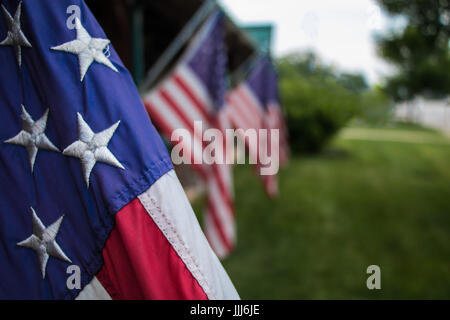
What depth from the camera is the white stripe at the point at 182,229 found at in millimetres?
1404

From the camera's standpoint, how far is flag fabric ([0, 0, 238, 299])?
1.38 m

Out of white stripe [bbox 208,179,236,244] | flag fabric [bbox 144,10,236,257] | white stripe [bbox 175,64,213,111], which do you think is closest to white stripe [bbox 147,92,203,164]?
flag fabric [bbox 144,10,236,257]

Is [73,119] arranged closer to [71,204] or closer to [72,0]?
[71,204]

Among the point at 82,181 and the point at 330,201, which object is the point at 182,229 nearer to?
the point at 82,181

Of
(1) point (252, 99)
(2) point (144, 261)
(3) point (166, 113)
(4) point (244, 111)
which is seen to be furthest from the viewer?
(1) point (252, 99)

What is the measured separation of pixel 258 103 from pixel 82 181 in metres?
4.78

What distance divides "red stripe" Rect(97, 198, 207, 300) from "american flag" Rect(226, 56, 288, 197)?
352 centimetres

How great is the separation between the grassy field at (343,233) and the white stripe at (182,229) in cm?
267

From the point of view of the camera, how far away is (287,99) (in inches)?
511

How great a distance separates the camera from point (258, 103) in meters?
5.93

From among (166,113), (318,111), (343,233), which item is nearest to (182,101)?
(166,113)

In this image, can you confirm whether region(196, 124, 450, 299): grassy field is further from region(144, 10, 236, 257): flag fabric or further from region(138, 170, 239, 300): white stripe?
region(138, 170, 239, 300): white stripe

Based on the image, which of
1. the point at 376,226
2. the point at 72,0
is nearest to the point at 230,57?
the point at 376,226

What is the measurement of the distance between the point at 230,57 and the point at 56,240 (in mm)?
8305
